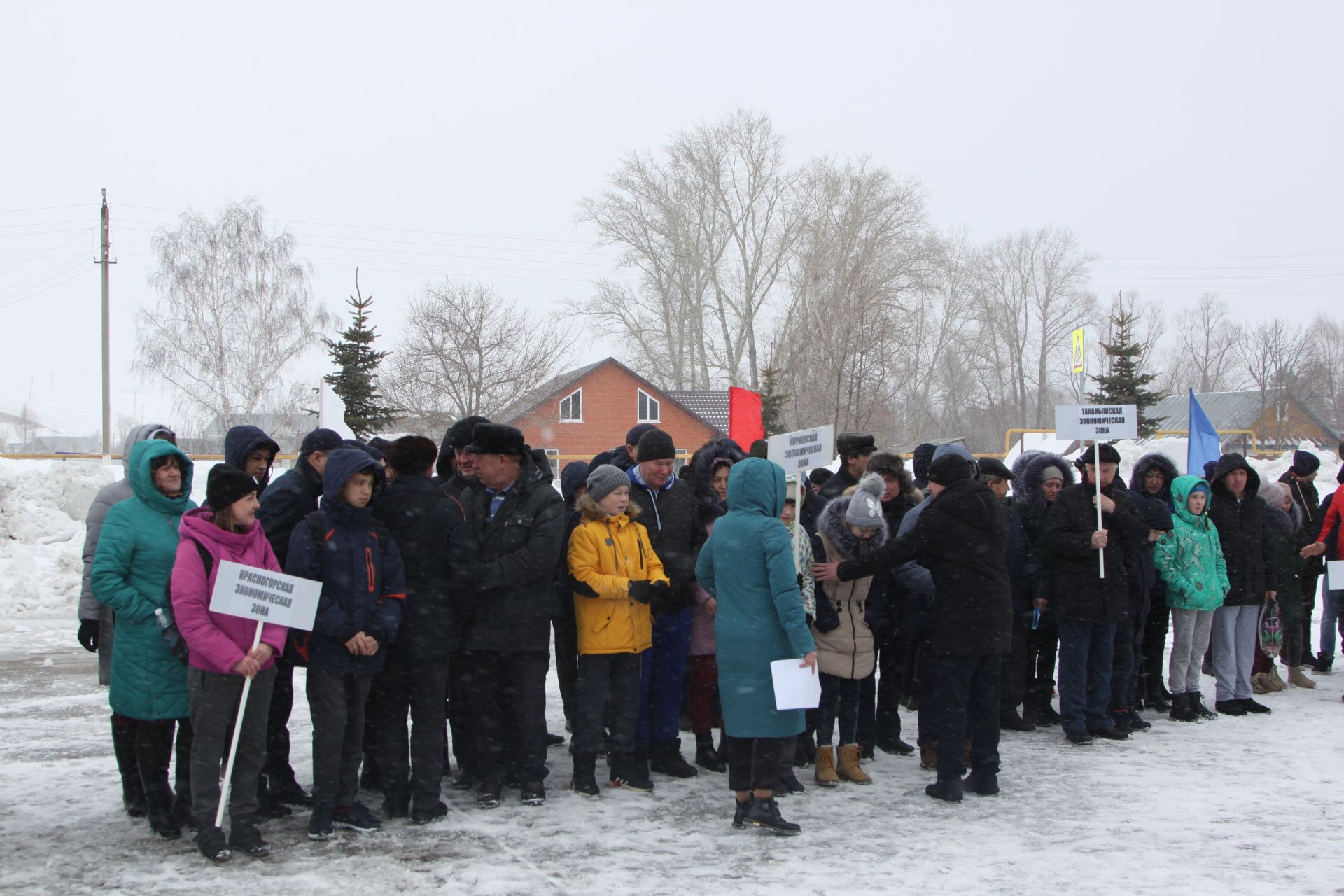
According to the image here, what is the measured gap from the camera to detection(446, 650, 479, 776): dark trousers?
20.9 ft

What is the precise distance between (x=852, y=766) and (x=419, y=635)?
2.76 metres

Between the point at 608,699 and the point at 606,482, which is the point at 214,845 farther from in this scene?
the point at 606,482

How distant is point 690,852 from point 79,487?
62.7ft

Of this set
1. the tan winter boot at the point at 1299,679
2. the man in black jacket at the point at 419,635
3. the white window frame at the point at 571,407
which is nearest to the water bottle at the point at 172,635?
the man in black jacket at the point at 419,635

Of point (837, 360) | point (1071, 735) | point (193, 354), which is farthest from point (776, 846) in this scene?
point (193, 354)

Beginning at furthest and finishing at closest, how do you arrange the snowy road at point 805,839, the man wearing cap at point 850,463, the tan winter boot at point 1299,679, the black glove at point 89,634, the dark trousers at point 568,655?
1. the tan winter boot at point 1299,679
2. the man wearing cap at point 850,463
3. the dark trousers at point 568,655
4. the black glove at point 89,634
5. the snowy road at point 805,839

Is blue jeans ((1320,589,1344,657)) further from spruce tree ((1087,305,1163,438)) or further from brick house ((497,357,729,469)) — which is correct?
brick house ((497,357,729,469))

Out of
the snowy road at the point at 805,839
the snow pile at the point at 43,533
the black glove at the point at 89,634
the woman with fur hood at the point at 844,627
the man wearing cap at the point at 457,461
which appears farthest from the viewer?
the snow pile at the point at 43,533

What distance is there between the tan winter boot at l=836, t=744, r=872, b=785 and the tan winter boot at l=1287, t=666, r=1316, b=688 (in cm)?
546

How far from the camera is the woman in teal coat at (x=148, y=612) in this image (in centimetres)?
530

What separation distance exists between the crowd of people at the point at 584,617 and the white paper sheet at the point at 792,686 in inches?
4.2

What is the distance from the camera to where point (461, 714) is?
6.49 meters

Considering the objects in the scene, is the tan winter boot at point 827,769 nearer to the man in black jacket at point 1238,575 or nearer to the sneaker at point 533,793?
the sneaker at point 533,793

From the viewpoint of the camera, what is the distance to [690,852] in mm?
5316
